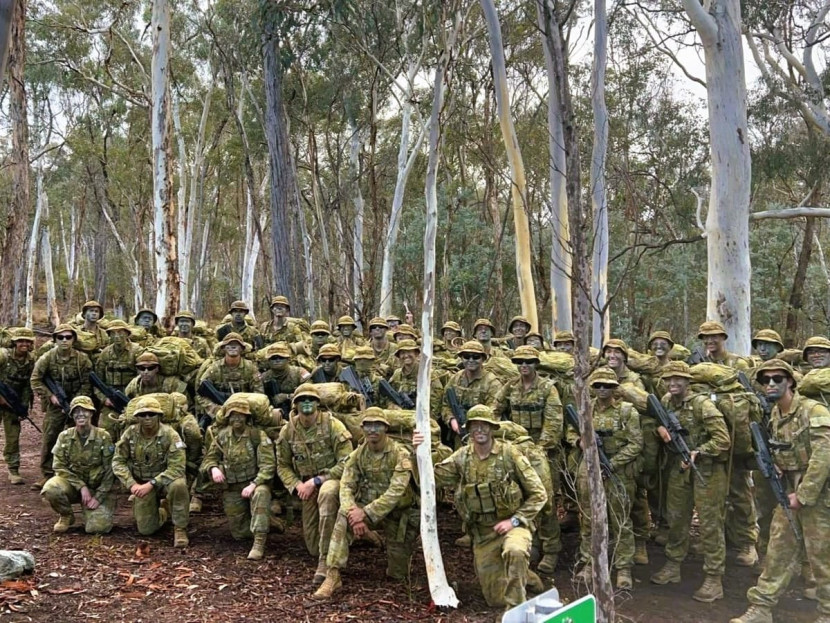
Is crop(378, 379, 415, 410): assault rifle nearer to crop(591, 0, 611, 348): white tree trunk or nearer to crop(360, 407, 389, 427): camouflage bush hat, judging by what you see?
crop(360, 407, 389, 427): camouflage bush hat

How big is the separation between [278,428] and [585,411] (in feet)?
14.4

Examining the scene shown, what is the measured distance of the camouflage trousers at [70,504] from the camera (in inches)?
285

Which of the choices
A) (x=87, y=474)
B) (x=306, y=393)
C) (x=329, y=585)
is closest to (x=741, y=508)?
(x=329, y=585)

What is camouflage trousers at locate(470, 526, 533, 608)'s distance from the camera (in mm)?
5621

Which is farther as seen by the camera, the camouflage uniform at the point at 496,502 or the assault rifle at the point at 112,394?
the assault rifle at the point at 112,394

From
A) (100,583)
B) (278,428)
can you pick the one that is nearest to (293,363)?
(278,428)

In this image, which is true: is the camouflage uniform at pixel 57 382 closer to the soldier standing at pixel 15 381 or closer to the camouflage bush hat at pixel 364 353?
the soldier standing at pixel 15 381

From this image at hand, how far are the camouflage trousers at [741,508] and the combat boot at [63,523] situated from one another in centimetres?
669

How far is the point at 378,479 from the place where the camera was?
649cm

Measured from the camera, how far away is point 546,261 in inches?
1118

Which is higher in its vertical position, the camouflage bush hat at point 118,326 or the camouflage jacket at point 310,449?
the camouflage bush hat at point 118,326

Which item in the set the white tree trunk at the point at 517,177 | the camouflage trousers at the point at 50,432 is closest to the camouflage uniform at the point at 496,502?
the camouflage trousers at the point at 50,432

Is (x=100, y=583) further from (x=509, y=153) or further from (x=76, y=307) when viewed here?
(x=76, y=307)

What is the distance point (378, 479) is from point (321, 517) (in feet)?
2.11
